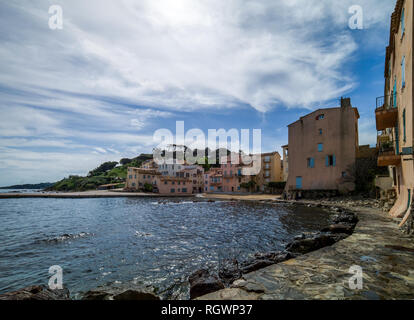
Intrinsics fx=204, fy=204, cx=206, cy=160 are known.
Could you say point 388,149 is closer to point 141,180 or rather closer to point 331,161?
point 331,161

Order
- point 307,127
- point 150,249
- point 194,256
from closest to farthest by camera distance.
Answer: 1. point 194,256
2. point 150,249
3. point 307,127

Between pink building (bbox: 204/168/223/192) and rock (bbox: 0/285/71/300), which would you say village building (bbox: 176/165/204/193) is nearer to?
pink building (bbox: 204/168/223/192)

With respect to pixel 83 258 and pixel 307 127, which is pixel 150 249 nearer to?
pixel 83 258

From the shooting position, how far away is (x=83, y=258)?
9.65 m

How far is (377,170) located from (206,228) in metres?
26.2

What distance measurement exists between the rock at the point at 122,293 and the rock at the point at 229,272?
2.30m

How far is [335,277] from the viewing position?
14.8 ft

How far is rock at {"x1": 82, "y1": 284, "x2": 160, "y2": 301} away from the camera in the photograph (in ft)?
16.8

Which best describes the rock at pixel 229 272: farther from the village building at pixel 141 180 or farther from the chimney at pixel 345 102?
the village building at pixel 141 180

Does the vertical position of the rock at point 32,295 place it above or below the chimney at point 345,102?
below

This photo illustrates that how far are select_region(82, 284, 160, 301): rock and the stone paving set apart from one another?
7.27ft

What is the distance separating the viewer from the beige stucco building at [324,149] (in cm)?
2997

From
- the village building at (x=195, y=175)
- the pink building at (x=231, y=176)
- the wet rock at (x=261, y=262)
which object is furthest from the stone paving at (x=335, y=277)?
the village building at (x=195, y=175)
